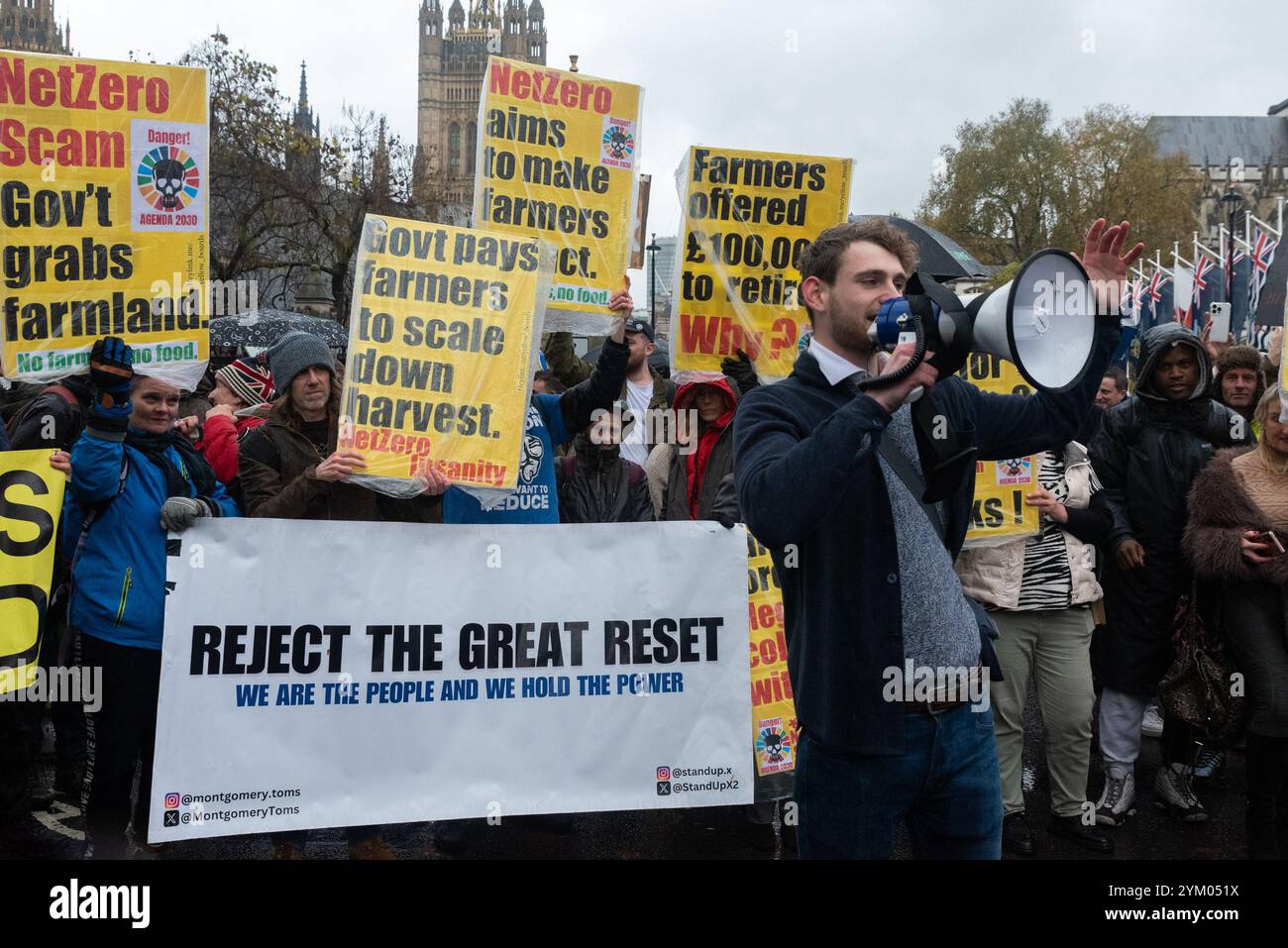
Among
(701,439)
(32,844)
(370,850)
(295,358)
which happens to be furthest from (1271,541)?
(32,844)

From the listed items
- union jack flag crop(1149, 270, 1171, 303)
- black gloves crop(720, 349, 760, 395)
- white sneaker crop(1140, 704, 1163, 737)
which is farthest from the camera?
union jack flag crop(1149, 270, 1171, 303)

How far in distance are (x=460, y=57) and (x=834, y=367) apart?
126 m

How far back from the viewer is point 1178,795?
5.39 meters

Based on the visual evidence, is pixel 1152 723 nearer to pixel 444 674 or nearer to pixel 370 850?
pixel 444 674

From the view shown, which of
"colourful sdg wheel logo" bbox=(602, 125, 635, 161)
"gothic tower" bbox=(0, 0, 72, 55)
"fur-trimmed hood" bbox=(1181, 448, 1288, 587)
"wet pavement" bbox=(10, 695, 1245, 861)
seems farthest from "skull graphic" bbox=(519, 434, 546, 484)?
"gothic tower" bbox=(0, 0, 72, 55)

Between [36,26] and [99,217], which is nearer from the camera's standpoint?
[99,217]

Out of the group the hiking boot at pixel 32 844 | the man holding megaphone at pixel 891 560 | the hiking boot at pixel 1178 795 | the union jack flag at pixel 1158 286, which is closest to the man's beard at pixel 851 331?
the man holding megaphone at pixel 891 560

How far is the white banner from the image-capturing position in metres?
4.08

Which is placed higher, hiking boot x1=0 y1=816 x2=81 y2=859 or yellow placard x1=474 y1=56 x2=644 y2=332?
yellow placard x1=474 y1=56 x2=644 y2=332

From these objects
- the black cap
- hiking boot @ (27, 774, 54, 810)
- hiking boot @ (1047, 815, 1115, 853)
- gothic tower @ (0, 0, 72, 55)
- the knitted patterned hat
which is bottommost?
hiking boot @ (27, 774, 54, 810)

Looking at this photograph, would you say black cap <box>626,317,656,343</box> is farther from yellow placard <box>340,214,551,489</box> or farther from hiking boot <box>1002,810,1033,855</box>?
hiking boot <box>1002,810,1033,855</box>

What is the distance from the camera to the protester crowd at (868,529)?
96.6 inches

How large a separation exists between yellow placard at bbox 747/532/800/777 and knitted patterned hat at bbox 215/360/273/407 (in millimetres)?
3263
